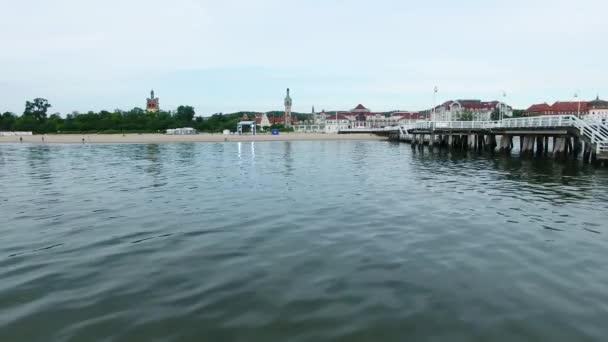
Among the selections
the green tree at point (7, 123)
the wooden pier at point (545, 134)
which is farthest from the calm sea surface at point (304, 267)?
the green tree at point (7, 123)

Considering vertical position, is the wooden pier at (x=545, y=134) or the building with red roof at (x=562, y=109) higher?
the building with red roof at (x=562, y=109)

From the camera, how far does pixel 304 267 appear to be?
7.96 m

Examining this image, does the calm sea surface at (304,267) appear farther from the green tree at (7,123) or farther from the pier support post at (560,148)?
the green tree at (7,123)

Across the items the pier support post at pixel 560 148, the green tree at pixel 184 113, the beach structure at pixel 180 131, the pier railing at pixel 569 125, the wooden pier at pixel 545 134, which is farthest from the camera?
the green tree at pixel 184 113

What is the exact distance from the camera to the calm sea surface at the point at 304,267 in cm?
568

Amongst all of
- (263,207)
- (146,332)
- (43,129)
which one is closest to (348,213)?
(263,207)

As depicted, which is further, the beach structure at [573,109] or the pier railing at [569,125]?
the beach structure at [573,109]

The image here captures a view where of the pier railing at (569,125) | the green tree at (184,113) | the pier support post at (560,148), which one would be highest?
the green tree at (184,113)

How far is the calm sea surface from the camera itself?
18.6 feet

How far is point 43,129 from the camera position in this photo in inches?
4373

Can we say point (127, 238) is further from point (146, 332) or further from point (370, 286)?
point (370, 286)

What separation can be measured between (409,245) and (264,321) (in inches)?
187

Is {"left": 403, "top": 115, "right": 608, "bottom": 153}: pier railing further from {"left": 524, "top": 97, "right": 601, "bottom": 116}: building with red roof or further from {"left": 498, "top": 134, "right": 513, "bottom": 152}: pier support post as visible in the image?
{"left": 524, "top": 97, "right": 601, "bottom": 116}: building with red roof

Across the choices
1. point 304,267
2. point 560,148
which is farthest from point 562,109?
point 304,267
